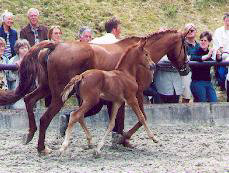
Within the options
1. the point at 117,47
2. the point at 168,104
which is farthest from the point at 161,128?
the point at 117,47

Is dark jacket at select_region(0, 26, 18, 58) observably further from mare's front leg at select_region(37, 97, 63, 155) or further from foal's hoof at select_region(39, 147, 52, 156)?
foal's hoof at select_region(39, 147, 52, 156)

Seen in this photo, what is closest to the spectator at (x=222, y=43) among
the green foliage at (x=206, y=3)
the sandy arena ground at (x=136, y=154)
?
the sandy arena ground at (x=136, y=154)

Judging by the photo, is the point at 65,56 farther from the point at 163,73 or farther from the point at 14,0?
the point at 14,0

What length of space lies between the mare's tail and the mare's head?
1773 millimetres

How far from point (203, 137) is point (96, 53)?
2345 mm

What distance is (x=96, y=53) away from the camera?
10430 millimetres

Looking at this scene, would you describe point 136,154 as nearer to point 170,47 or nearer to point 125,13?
point 170,47

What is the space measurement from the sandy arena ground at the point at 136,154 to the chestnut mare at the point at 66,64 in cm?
39

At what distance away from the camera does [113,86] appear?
9914 millimetres

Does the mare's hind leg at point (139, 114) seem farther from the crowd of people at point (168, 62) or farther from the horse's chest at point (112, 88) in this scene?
the crowd of people at point (168, 62)

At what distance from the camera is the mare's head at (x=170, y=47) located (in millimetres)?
11070

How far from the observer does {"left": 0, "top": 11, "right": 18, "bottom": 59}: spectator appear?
12.7 m

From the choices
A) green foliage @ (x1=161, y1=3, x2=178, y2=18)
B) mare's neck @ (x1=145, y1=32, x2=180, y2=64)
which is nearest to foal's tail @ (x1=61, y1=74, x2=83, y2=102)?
mare's neck @ (x1=145, y1=32, x2=180, y2=64)

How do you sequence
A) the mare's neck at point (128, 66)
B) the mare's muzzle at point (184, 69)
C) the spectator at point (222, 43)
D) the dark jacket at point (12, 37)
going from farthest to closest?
the spectator at point (222, 43)
the dark jacket at point (12, 37)
the mare's muzzle at point (184, 69)
the mare's neck at point (128, 66)
